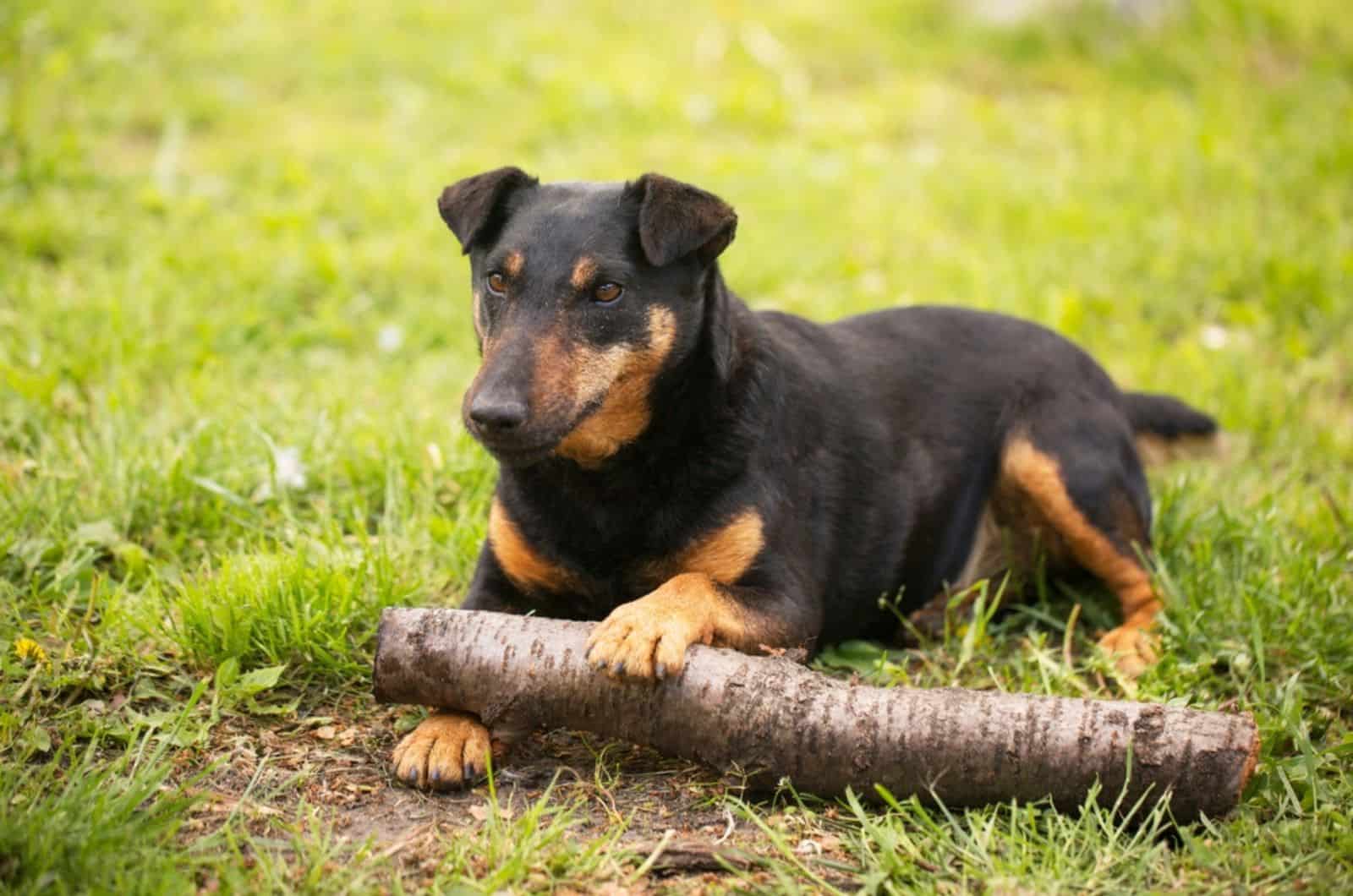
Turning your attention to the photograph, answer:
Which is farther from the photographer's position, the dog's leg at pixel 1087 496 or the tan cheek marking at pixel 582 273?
the dog's leg at pixel 1087 496

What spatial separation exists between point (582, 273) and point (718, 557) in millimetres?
915

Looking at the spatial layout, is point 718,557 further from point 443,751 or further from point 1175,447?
point 1175,447

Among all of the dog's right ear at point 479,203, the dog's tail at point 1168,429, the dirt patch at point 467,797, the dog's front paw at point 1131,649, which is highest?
the dog's right ear at point 479,203

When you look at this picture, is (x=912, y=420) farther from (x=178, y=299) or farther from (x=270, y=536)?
(x=178, y=299)

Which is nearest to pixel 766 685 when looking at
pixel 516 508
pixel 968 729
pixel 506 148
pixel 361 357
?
pixel 968 729

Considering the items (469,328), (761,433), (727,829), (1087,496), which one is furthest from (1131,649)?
(469,328)

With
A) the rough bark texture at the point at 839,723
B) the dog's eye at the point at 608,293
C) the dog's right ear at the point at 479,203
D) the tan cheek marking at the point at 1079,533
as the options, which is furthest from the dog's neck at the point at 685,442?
the tan cheek marking at the point at 1079,533

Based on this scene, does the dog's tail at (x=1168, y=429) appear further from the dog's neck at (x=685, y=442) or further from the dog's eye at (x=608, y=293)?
the dog's eye at (x=608, y=293)

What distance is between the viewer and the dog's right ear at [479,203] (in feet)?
12.4

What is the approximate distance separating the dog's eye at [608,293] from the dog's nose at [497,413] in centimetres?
48

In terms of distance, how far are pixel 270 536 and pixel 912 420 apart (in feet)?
7.61

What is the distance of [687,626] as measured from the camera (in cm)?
331

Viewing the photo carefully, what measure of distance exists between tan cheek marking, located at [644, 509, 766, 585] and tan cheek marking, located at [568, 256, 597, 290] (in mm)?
819

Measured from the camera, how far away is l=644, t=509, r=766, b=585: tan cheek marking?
146 inches
